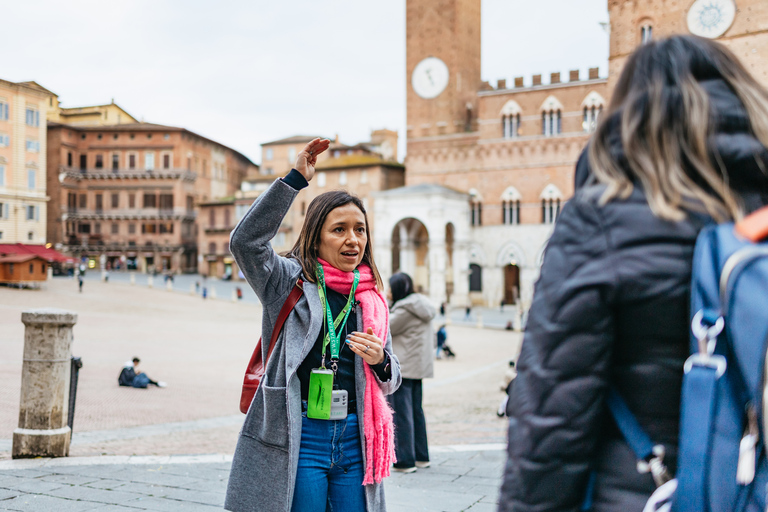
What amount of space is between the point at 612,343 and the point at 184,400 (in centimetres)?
1134

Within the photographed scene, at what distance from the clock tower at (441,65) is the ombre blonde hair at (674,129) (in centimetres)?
4348

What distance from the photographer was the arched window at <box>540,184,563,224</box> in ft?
133

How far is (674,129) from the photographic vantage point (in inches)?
52.3

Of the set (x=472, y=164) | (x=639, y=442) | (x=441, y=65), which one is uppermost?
(x=441, y=65)

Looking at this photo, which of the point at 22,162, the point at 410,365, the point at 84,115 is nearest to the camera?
the point at 410,365

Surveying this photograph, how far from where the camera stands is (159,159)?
59250 mm

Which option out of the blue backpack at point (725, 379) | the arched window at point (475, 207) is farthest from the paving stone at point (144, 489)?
the arched window at point (475, 207)

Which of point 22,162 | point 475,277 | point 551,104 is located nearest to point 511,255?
point 475,277

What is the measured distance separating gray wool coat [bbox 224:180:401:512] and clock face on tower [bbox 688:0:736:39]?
3057 centimetres

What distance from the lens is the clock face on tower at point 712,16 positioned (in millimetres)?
28156

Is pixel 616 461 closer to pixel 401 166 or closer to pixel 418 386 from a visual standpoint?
pixel 418 386

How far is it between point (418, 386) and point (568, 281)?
5118 mm

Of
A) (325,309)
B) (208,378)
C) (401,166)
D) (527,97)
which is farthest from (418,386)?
(401,166)

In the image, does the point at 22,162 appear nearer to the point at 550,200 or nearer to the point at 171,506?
the point at 550,200
